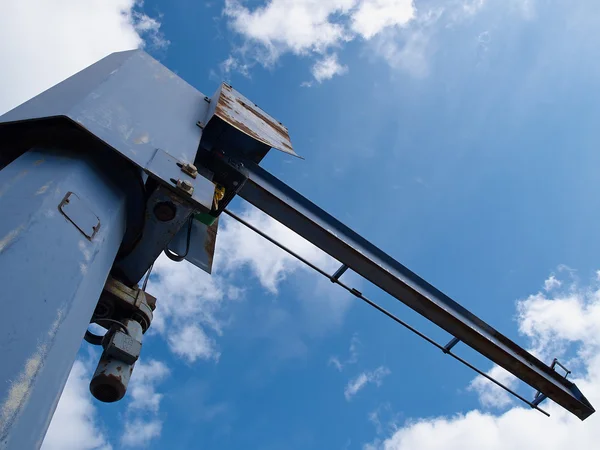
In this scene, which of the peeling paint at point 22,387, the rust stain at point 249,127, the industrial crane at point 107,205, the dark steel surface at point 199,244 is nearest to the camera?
the peeling paint at point 22,387

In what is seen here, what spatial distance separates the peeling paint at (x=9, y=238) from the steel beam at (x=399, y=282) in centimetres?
202

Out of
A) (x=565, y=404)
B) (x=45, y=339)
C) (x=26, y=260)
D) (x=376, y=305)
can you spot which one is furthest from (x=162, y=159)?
(x=565, y=404)

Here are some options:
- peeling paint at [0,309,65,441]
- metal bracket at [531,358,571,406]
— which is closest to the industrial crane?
peeling paint at [0,309,65,441]

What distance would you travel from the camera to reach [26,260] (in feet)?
4.51

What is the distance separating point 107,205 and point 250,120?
5.10 feet

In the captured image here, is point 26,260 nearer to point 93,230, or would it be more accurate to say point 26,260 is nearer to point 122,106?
point 93,230

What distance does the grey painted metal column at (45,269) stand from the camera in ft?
3.99

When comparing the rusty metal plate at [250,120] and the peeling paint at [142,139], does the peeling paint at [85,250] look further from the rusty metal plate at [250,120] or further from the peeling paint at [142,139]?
the rusty metal plate at [250,120]

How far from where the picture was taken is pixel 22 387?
1199 mm

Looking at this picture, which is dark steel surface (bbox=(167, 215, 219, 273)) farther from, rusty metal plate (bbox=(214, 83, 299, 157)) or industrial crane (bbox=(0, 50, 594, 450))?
rusty metal plate (bbox=(214, 83, 299, 157))

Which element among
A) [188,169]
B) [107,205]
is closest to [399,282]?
[188,169]

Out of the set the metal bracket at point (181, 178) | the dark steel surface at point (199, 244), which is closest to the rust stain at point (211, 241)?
the dark steel surface at point (199, 244)

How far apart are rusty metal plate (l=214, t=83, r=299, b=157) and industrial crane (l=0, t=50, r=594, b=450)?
16mm

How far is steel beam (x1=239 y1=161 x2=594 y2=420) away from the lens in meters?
3.62
